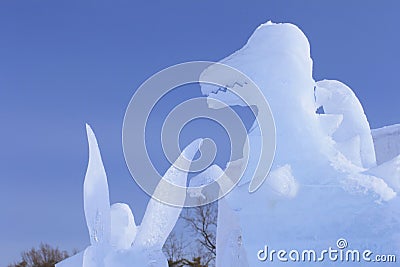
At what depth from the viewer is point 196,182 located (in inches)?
277

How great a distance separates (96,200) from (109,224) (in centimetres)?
34

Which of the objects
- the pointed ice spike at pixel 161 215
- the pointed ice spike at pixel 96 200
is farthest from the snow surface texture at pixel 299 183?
the pointed ice spike at pixel 96 200

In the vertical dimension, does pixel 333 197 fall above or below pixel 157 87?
below

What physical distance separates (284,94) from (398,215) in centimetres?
173

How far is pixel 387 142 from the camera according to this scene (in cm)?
793

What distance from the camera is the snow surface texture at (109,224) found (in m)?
6.97

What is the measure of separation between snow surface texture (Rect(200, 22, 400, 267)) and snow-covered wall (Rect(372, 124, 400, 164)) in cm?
118

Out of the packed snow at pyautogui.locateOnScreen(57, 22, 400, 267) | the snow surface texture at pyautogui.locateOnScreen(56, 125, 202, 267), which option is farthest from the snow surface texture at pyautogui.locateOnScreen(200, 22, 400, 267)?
the snow surface texture at pyautogui.locateOnScreen(56, 125, 202, 267)

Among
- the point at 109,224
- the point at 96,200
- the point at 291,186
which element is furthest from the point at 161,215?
the point at 291,186

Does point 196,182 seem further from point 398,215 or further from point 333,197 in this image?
point 398,215

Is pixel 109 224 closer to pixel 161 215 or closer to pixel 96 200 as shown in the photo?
pixel 96 200

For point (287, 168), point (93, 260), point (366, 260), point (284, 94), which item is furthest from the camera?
point (93, 260)

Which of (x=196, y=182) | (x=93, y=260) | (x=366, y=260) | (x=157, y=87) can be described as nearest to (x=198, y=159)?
(x=196, y=182)

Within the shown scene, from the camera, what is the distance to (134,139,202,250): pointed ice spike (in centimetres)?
707
